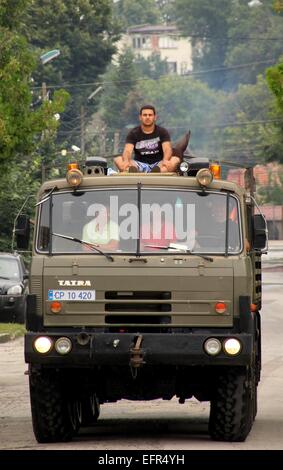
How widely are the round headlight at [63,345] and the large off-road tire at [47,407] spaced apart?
426mm

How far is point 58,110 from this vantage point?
29406mm

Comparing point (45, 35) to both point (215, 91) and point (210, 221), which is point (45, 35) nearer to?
point (210, 221)

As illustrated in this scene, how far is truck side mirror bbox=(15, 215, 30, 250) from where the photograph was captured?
15297 millimetres

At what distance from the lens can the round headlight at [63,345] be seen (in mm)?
14578

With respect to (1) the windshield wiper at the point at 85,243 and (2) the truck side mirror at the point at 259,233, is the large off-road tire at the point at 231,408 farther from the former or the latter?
(1) the windshield wiper at the point at 85,243

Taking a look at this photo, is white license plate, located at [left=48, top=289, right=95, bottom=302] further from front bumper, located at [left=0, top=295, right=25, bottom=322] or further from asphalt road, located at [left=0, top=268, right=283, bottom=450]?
front bumper, located at [left=0, top=295, right=25, bottom=322]

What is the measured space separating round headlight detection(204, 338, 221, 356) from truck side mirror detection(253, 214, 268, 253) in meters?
1.29

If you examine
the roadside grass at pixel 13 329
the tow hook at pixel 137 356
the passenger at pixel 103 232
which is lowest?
the tow hook at pixel 137 356

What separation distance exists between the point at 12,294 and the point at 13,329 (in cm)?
248

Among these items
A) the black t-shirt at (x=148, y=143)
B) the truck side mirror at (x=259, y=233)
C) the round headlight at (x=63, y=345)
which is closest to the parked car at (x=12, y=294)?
the black t-shirt at (x=148, y=143)

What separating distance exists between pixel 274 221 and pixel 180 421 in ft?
335

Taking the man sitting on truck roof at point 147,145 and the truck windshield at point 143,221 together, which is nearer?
the truck windshield at point 143,221

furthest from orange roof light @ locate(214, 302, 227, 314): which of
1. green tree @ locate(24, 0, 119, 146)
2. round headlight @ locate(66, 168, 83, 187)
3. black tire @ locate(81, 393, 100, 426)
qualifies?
green tree @ locate(24, 0, 119, 146)
